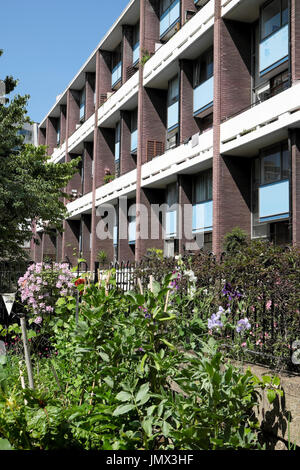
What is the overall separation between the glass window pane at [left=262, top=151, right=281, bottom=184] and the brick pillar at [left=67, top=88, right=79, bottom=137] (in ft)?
84.4

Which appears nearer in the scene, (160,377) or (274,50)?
(160,377)

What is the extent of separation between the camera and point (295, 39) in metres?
16.0

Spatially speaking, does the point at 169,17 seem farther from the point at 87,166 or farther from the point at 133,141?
the point at 87,166

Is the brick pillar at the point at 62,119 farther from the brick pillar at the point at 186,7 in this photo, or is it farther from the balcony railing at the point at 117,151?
the brick pillar at the point at 186,7

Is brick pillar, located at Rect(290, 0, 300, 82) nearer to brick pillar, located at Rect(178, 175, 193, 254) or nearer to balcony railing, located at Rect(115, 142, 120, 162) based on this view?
brick pillar, located at Rect(178, 175, 193, 254)

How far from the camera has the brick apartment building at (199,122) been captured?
691 inches

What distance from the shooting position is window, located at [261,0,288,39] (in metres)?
17.5

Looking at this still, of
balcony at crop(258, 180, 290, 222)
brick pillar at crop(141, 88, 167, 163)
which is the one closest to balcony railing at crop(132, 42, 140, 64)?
brick pillar at crop(141, 88, 167, 163)

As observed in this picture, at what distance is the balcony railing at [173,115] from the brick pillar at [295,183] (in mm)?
9890

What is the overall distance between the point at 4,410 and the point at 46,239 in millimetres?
47853

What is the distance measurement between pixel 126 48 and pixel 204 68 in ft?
30.9

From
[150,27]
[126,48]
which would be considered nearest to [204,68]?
[150,27]

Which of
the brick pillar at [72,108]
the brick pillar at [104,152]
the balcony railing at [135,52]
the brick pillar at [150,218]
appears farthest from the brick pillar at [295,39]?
the brick pillar at [72,108]

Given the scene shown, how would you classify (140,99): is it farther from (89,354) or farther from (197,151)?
(89,354)
